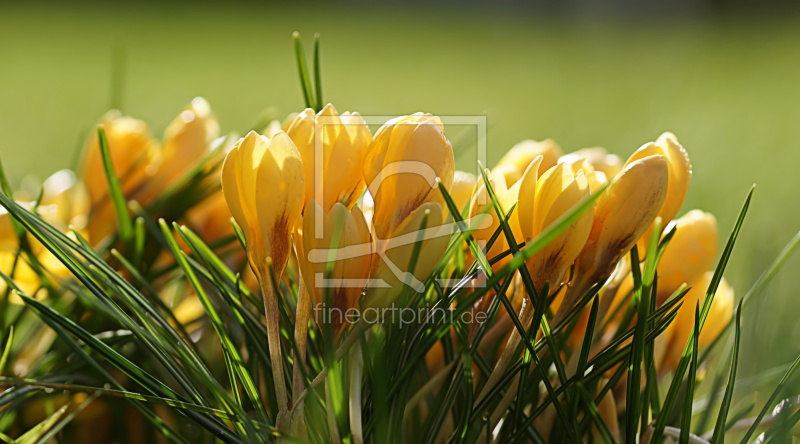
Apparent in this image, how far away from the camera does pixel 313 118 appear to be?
0.21 m

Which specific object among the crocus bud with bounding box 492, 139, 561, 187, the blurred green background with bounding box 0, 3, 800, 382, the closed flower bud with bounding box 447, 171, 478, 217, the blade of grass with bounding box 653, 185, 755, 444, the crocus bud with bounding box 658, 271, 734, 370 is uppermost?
the crocus bud with bounding box 492, 139, 561, 187

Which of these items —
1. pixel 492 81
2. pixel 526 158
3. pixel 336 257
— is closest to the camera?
pixel 336 257

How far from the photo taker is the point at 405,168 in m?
0.20

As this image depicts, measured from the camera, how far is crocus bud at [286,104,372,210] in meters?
0.20

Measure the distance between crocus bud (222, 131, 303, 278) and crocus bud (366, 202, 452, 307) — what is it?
0.10 feet

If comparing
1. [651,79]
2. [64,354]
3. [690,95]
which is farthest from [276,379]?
[651,79]

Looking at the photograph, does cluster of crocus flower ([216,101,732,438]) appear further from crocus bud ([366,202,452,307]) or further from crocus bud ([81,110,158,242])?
crocus bud ([81,110,158,242])

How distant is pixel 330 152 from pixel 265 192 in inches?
0.9

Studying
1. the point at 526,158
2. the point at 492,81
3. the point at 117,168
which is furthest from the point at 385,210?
the point at 492,81

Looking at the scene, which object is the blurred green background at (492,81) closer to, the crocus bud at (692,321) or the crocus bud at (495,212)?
the crocus bud at (692,321)

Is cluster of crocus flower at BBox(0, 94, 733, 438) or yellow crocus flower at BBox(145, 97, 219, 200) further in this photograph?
yellow crocus flower at BBox(145, 97, 219, 200)

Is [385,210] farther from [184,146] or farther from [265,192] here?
[184,146]

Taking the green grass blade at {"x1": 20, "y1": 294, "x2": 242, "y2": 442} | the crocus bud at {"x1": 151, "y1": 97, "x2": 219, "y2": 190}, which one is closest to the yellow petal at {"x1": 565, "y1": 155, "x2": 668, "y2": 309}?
the green grass blade at {"x1": 20, "y1": 294, "x2": 242, "y2": 442}

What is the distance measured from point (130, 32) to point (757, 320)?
3004mm
